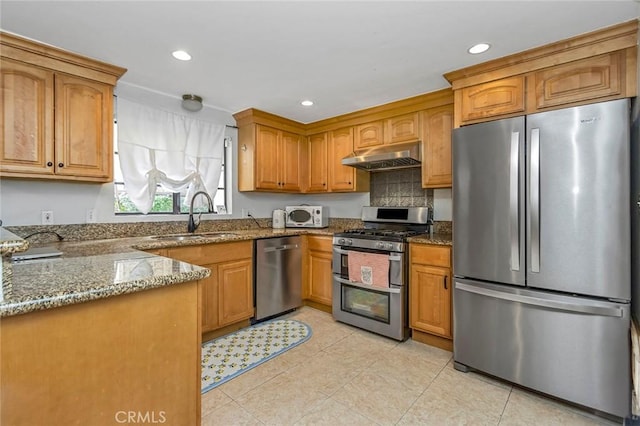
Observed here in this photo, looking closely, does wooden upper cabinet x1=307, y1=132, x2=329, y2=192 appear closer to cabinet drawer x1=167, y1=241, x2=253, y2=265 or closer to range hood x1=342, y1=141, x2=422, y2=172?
range hood x1=342, y1=141, x2=422, y2=172

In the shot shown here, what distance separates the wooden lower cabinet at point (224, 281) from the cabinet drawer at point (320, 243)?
78cm

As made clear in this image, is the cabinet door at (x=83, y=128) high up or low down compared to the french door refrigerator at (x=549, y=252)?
up

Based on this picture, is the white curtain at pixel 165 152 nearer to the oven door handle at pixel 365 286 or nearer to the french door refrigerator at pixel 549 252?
the oven door handle at pixel 365 286

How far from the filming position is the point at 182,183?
10.3ft

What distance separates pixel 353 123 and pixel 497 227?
2.05 metres

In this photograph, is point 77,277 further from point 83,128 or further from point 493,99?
point 493,99

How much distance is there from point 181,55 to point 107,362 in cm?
200

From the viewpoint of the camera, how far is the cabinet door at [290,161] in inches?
148

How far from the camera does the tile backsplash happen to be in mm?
3254

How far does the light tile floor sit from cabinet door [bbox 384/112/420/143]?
204 cm

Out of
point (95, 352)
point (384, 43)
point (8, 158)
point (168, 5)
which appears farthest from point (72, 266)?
point (384, 43)

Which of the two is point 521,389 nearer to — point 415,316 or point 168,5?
point 415,316

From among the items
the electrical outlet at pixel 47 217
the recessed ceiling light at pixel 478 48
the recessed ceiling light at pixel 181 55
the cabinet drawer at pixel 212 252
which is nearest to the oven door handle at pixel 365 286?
the cabinet drawer at pixel 212 252

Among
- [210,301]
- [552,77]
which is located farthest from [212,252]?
[552,77]
